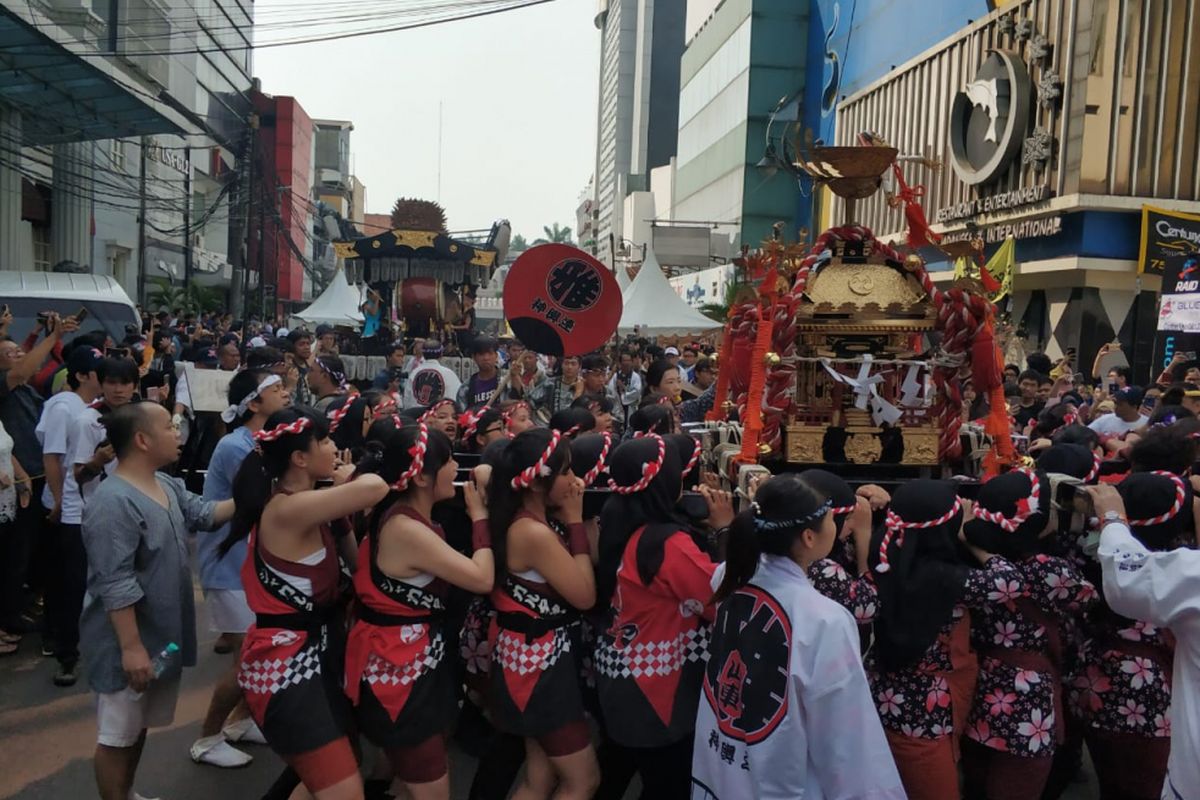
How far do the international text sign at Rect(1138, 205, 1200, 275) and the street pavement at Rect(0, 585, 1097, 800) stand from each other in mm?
13069

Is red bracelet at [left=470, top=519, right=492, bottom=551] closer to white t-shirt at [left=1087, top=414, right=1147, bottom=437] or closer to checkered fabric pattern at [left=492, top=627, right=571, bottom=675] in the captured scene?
checkered fabric pattern at [left=492, top=627, right=571, bottom=675]

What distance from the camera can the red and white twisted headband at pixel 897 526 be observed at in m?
3.22

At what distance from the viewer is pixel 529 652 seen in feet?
11.2

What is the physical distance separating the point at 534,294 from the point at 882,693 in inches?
142

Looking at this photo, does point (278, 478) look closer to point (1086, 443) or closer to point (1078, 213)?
point (1086, 443)

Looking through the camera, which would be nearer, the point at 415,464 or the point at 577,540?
the point at 415,464

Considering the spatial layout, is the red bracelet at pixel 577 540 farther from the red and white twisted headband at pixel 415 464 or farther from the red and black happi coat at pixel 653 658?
the red and white twisted headband at pixel 415 464

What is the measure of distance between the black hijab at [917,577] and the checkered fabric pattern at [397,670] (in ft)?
5.19

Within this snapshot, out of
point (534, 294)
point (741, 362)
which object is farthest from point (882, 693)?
point (534, 294)

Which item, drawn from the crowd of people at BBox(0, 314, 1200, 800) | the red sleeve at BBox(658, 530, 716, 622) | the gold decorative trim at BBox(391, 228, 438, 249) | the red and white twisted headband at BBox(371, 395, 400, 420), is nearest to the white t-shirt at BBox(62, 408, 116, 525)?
the red and white twisted headband at BBox(371, 395, 400, 420)

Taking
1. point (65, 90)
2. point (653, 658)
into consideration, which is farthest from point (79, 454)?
point (65, 90)

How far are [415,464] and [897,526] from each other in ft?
5.49

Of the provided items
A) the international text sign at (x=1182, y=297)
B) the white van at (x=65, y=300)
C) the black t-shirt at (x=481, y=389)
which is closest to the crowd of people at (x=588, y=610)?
the black t-shirt at (x=481, y=389)

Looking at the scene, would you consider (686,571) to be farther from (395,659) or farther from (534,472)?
(395,659)
